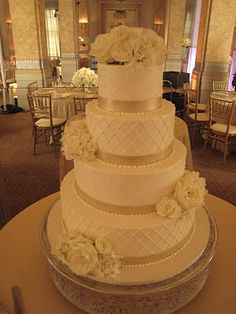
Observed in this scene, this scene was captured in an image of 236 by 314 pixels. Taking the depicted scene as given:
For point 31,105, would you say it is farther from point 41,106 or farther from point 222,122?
point 222,122

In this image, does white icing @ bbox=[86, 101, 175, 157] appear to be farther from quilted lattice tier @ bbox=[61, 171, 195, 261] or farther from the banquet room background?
the banquet room background

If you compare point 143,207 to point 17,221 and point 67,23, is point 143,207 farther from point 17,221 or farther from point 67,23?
point 67,23

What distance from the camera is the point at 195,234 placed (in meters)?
1.62

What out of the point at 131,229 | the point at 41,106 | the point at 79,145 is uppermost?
the point at 79,145

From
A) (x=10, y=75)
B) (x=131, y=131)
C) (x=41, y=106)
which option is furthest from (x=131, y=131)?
(x=10, y=75)

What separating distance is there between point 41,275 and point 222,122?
4255mm

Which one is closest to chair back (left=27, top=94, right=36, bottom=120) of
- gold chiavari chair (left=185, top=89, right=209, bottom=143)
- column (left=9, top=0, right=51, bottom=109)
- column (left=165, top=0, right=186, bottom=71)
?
column (left=9, top=0, right=51, bottom=109)

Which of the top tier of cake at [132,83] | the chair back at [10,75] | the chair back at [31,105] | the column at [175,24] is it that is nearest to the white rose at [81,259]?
the top tier of cake at [132,83]

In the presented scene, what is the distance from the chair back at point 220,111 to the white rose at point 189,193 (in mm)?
3560

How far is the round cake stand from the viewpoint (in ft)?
4.13

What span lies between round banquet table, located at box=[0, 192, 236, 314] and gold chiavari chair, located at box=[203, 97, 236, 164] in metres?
3.00

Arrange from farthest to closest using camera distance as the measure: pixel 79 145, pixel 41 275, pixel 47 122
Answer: pixel 47 122 → pixel 41 275 → pixel 79 145

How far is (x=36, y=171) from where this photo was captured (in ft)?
14.3

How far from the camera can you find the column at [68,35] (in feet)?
34.1
